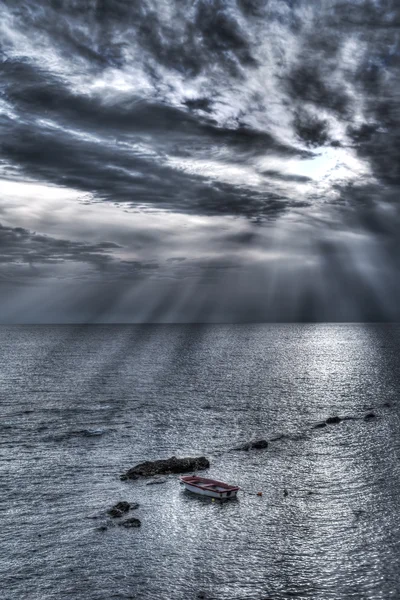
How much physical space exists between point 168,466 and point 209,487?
957cm

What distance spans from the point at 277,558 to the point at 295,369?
139221 mm

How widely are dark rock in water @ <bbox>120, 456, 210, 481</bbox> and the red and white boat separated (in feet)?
14.9

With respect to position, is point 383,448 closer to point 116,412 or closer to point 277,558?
point 277,558

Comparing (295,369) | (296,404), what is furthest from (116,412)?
(295,369)

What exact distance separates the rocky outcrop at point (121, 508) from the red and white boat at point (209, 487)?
6371 millimetres

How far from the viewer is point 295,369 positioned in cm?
17562

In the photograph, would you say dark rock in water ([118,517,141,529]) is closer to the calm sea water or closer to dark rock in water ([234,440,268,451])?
the calm sea water

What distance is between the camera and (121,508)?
47531 mm

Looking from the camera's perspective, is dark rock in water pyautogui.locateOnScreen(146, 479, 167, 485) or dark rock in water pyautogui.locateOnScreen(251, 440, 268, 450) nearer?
dark rock in water pyautogui.locateOnScreen(146, 479, 167, 485)

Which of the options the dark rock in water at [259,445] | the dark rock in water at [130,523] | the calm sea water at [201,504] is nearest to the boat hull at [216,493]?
the calm sea water at [201,504]

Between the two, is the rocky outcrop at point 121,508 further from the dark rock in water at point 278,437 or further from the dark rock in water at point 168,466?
the dark rock in water at point 278,437

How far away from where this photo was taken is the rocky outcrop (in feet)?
152

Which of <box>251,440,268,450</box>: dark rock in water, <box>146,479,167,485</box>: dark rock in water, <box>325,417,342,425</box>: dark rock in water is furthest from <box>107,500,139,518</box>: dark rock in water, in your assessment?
<box>325,417,342,425</box>: dark rock in water

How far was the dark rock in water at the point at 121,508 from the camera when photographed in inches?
1822
